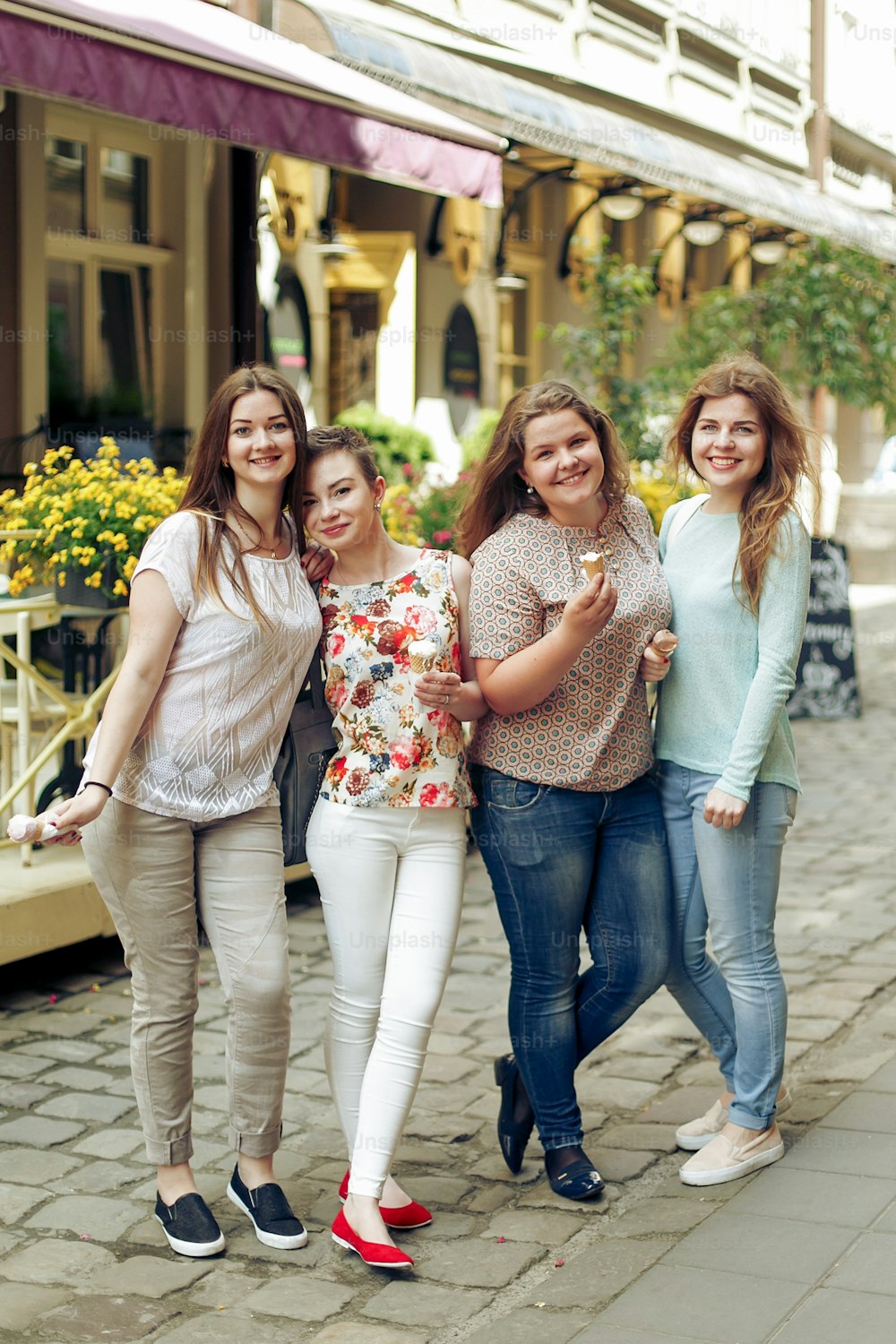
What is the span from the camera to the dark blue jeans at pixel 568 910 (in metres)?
3.66

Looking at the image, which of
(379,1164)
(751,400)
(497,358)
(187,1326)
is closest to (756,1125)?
(379,1164)

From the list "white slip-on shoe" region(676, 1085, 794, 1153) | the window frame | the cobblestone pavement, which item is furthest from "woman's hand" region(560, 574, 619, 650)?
the window frame

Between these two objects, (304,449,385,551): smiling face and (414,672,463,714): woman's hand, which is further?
(304,449,385,551): smiling face

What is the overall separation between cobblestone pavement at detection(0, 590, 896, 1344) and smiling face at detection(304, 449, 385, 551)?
5.05 feet

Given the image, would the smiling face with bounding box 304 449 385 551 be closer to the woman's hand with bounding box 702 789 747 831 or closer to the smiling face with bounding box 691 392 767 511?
the smiling face with bounding box 691 392 767 511

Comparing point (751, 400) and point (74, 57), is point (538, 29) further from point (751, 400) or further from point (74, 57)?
point (751, 400)

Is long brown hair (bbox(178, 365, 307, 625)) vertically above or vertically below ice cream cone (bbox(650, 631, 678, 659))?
above

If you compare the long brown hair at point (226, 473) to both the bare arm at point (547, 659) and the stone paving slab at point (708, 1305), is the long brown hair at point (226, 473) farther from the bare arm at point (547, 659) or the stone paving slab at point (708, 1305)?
the stone paving slab at point (708, 1305)

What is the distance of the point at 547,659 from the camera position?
3.46m

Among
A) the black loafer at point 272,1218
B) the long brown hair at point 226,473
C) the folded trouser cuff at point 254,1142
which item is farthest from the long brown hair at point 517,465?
the black loafer at point 272,1218

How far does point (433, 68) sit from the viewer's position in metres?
10.1

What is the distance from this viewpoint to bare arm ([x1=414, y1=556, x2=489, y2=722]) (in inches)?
135

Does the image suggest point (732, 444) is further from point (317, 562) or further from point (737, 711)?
point (317, 562)

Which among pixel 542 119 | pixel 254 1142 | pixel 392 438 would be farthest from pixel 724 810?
pixel 392 438
